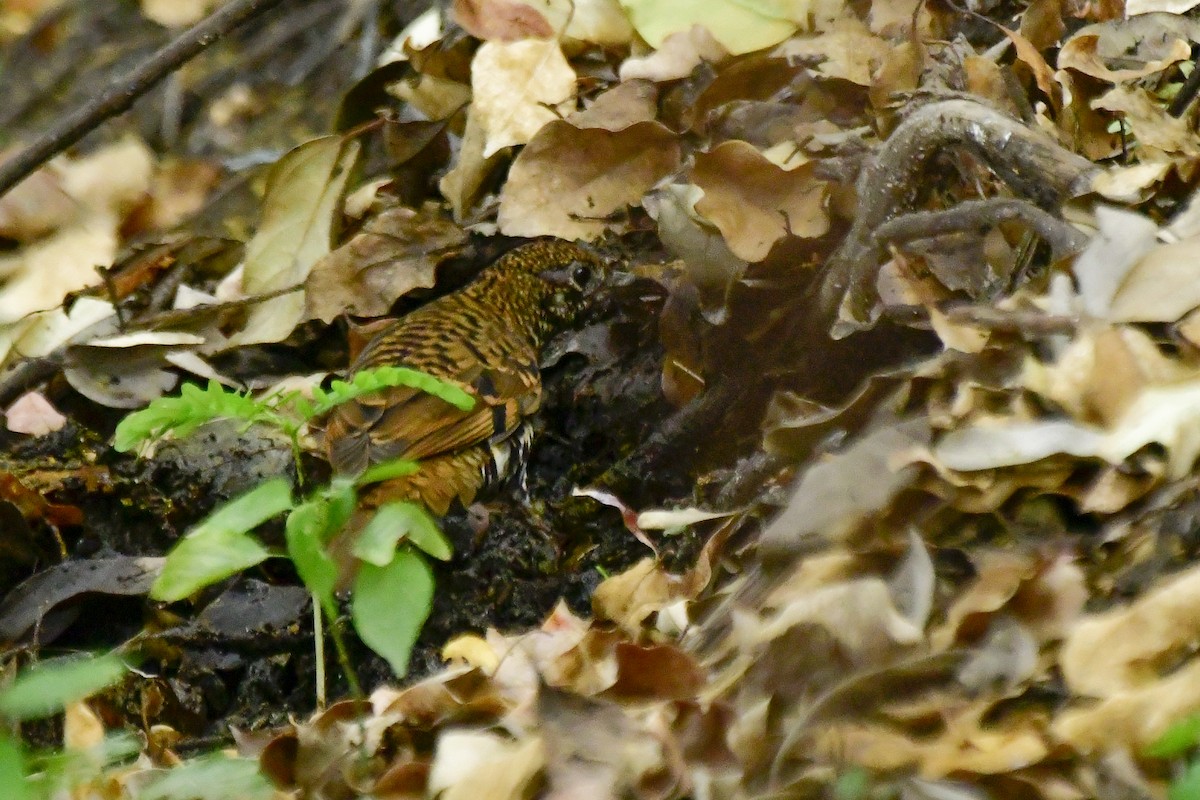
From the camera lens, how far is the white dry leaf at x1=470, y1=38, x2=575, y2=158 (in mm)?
3512

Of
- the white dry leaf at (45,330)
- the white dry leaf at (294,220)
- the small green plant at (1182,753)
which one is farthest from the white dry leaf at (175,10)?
the small green plant at (1182,753)

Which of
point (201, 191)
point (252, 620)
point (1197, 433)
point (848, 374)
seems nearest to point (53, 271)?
point (201, 191)

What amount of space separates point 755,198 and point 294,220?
4.87ft

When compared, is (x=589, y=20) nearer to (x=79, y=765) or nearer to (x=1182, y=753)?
(x=79, y=765)

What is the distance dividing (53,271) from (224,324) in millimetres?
598

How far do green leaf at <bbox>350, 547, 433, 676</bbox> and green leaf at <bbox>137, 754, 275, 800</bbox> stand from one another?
253 mm

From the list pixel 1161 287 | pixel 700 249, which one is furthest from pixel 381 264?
pixel 1161 287

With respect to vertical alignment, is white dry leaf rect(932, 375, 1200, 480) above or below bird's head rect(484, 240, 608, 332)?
above

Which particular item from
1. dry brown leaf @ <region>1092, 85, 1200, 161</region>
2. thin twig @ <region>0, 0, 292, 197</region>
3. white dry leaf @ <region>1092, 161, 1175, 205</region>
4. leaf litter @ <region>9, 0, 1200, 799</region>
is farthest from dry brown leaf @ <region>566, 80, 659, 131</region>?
white dry leaf @ <region>1092, 161, 1175, 205</region>

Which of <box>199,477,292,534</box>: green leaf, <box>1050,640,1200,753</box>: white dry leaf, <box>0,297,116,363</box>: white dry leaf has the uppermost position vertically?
<box>199,477,292,534</box>: green leaf

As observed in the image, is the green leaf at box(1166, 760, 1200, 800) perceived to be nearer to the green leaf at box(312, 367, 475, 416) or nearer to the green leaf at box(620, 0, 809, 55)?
the green leaf at box(312, 367, 475, 416)

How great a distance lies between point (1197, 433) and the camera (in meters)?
1.77

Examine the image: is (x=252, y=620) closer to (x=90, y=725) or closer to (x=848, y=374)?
(x=90, y=725)

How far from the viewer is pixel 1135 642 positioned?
5.12 ft
